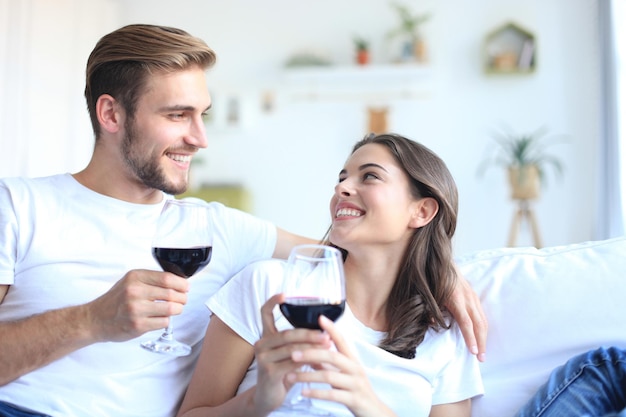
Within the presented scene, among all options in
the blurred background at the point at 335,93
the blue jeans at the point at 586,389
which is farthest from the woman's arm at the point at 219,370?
the blurred background at the point at 335,93

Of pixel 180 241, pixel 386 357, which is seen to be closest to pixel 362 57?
pixel 386 357

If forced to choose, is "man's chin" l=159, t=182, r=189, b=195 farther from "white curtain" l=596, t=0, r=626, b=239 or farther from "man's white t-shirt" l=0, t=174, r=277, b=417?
"white curtain" l=596, t=0, r=626, b=239

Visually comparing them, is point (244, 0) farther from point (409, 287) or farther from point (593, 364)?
point (593, 364)

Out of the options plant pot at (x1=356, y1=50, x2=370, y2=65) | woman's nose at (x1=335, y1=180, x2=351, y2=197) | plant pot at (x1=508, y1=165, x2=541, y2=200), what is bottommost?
plant pot at (x1=508, y1=165, x2=541, y2=200)

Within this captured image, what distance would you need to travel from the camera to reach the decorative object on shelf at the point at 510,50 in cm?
521

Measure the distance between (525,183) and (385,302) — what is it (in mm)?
3511

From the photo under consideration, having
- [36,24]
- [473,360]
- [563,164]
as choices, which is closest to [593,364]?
[473,360]

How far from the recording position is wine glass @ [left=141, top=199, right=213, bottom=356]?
4.25 feet

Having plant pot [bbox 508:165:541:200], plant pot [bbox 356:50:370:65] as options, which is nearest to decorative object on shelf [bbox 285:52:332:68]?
plant pot [bbox 356:50:370:65]

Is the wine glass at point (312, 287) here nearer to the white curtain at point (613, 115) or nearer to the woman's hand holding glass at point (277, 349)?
the woman's hand holding glass at point (277, 349)

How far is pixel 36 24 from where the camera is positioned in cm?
471

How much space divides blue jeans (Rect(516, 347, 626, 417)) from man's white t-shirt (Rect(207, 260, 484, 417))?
0.55 ft

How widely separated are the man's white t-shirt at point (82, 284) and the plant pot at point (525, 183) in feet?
12.0

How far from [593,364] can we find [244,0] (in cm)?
514
